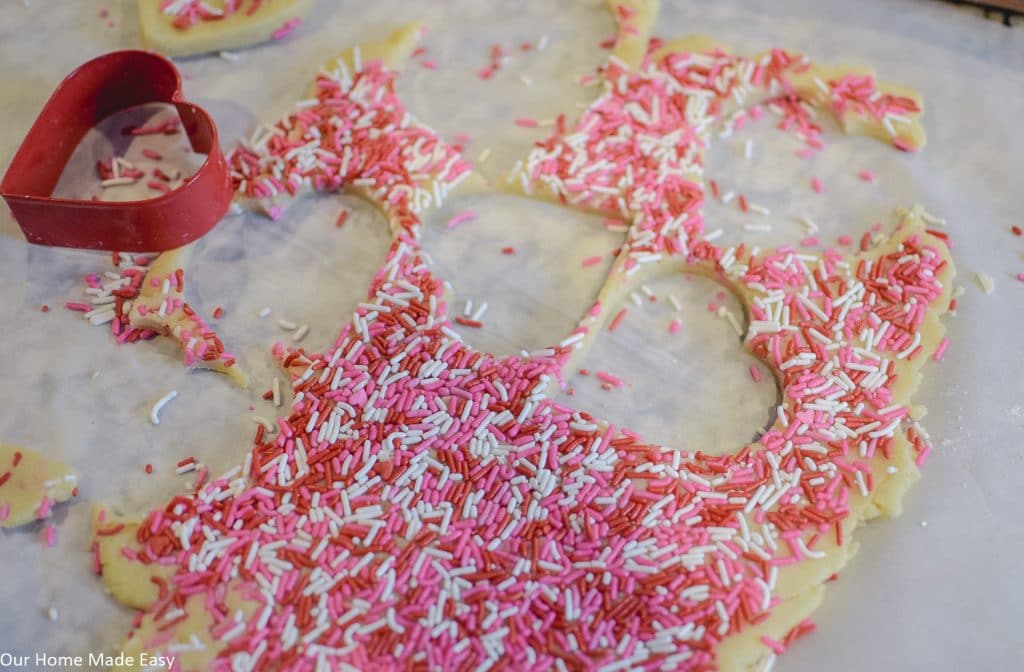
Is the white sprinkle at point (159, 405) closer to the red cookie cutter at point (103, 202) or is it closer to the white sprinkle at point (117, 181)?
the red cookie cutter at point (103, 202)

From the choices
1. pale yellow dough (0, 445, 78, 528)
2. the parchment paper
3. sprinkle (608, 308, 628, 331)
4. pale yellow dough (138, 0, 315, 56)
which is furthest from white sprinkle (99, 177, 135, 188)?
sprinkle (608, 308, 628, 331)

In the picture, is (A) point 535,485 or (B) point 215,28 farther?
(B) point 215,28

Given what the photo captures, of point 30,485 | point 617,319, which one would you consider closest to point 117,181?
point 30,485

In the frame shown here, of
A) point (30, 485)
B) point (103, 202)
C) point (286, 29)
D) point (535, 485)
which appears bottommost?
point (30, 485)

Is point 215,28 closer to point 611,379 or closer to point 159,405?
point 159,405

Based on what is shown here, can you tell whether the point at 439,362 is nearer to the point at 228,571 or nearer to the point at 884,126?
the point at 228,571

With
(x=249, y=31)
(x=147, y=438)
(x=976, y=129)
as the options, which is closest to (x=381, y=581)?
(x=147, y=438)

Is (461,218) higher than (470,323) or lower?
higher
